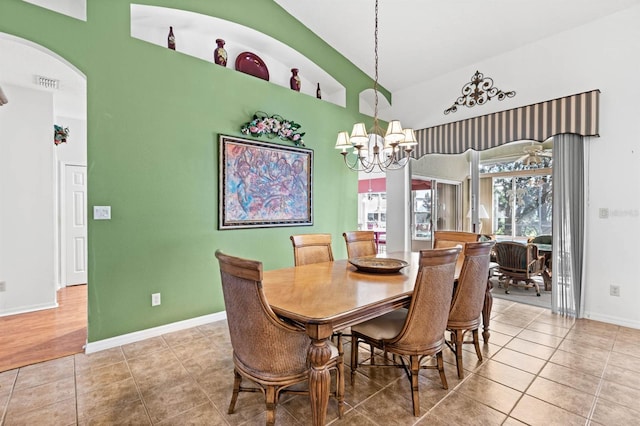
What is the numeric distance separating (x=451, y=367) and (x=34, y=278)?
4.79 m

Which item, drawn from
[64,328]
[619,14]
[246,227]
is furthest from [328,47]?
[64,328]

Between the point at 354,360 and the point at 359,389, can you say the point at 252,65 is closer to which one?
the point at 354,360

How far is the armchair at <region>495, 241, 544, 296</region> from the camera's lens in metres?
4.30

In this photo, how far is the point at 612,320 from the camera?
3377 mm

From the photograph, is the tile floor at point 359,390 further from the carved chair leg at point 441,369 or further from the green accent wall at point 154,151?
the green accent wall at point 154,151

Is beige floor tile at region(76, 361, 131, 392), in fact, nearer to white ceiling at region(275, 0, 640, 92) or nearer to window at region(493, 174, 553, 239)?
white ceiling at region(275, 0, 640, 92)

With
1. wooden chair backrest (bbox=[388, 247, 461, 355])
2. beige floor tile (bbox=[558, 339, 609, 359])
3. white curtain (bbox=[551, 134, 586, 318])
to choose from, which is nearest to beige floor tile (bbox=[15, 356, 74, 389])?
wooden chair backrest (bbox=[388, 247, 461, 355])

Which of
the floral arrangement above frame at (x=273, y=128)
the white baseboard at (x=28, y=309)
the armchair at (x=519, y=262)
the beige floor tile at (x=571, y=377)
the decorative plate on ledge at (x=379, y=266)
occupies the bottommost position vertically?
the beige floor tile at (x=571, y=377)

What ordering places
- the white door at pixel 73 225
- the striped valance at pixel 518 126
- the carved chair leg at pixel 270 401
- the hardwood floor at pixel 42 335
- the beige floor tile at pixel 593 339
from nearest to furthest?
the carved chair leg at pixel 270 401
the hardwood floor at pixel 42 335
the beige floor tile at pixel 593 339
the striped valance at pixel 518 126
the white door at pixel 73 225

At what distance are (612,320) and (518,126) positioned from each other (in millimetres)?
2445

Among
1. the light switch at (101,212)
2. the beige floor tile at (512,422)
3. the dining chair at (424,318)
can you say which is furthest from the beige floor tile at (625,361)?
the light switch at (101,212)

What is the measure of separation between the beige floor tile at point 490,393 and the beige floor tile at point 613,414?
0.40m

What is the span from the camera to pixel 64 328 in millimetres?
3203

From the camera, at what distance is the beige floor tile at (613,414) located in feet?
5.90
